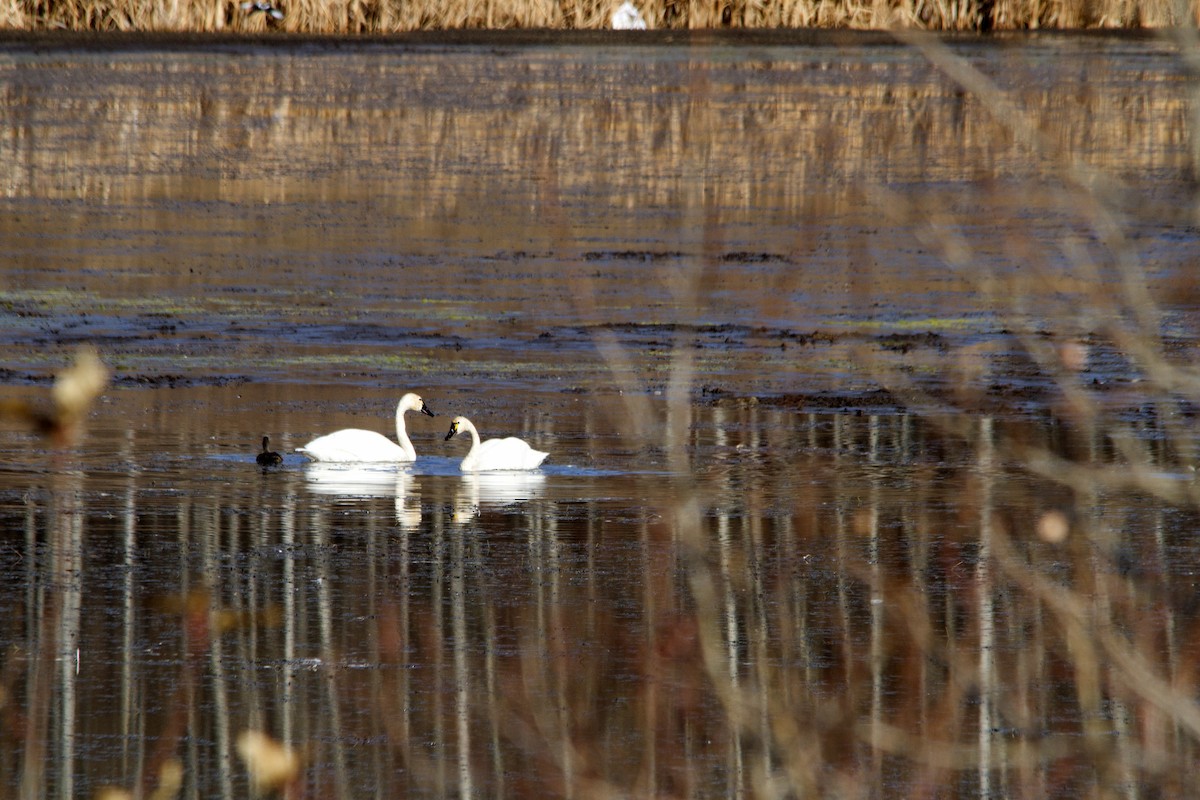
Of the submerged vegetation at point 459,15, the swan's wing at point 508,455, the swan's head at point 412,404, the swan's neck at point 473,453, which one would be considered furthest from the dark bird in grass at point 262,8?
the swan's wing at point 508,455

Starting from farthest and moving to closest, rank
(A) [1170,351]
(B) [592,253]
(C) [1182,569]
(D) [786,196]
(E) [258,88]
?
1. (E) [258,88]
2. (D) [786,196]
3. (B) [592,253]
4. (A) [1170,351]
5. (C) [1182,569]

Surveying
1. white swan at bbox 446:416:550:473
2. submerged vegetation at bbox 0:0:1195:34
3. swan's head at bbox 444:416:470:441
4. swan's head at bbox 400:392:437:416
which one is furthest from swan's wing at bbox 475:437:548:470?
submerged vegetation at bbox 0:0:1195:34

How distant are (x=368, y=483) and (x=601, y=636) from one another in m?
3.81

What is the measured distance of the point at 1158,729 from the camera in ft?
22.4

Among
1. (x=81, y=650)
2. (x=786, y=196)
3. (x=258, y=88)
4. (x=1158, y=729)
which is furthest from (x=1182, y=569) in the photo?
(x=258, y=88)

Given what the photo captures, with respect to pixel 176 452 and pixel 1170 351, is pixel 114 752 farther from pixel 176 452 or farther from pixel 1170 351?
pixel 1170 351

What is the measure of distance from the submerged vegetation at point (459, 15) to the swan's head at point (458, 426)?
28429mm

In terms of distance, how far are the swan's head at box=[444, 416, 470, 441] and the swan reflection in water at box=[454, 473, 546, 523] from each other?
65cm

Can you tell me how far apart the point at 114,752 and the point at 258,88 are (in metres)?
27.2

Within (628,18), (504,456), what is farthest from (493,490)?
(628,18)

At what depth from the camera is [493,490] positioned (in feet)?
37.9

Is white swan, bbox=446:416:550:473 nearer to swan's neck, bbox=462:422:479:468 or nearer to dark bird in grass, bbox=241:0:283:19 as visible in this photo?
swan's neck, bbox=462:422:479:468

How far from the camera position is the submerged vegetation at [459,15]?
41.3 meters

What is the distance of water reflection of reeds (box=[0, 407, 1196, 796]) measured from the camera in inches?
258
